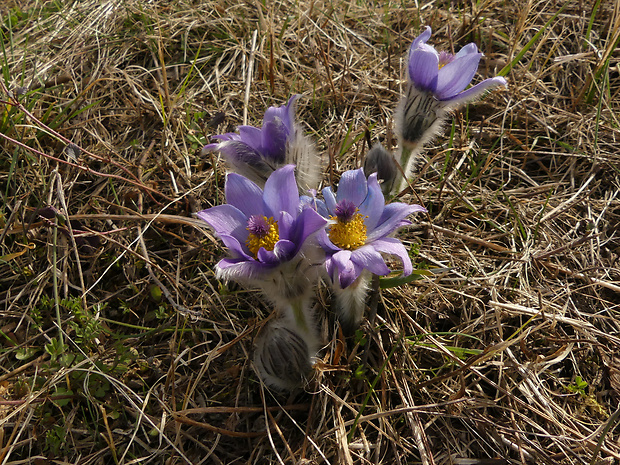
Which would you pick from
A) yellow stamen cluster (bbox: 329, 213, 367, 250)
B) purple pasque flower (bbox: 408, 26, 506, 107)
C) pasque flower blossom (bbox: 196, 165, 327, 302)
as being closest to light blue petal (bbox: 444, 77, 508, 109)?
purple pasque flower (bbox: 408, 26, 506, 107)

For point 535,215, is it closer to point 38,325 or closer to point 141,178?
point 141,178

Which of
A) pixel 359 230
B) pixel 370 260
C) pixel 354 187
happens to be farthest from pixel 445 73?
pixel 370 260

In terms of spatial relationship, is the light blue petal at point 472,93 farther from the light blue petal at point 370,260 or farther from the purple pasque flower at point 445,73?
the light blue petal at point 370,260

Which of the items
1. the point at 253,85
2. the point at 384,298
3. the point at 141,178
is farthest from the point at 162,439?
the point at 253,85

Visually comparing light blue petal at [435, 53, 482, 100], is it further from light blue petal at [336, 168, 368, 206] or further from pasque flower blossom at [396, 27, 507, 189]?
light blue petal at [336, 168, 368, 206]

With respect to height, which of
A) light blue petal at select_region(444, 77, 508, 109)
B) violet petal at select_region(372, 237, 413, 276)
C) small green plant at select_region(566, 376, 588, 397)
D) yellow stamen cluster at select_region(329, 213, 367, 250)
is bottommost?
small green plant at select_region(566, 376, 588, 397)

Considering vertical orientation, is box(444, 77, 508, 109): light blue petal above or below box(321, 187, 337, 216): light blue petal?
above
